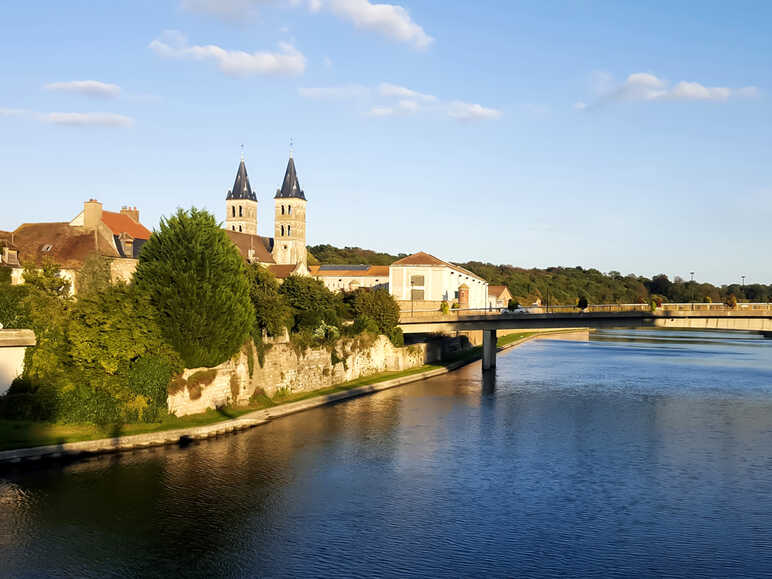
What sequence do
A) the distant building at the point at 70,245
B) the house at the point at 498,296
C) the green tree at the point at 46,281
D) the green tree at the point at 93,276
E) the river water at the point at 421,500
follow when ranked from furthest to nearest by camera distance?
the house at the point at 498,296, the distant building at the point at 70,245, the green tree at the point at 93,276, the green tree at the point at 46,281, the river water at the point at 421,500

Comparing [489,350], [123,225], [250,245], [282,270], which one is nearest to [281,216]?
[250,245]

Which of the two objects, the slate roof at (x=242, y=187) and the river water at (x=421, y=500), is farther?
the slate roof at (x=242, y=187)

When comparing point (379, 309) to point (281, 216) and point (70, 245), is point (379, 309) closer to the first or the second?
point (70, 245)

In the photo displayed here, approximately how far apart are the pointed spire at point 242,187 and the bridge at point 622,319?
108m

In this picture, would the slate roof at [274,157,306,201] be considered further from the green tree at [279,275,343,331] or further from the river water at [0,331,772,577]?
the river water at [0,331,772,577]

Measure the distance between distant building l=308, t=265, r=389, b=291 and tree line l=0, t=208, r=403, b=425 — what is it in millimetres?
103743

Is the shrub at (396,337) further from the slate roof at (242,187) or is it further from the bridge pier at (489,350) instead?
the slate roof at (242,187)

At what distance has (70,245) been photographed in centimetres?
7900

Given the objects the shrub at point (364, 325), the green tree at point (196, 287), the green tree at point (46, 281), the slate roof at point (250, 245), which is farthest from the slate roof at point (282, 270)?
the green tree at point (196, 287)

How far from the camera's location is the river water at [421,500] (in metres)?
25.8

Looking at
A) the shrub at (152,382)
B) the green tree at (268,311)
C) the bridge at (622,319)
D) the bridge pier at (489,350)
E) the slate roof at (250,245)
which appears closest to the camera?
the shrub at (152,382)

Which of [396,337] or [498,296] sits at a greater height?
[498,296]

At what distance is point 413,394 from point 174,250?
2657 centimetres

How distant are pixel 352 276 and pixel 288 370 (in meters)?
106
